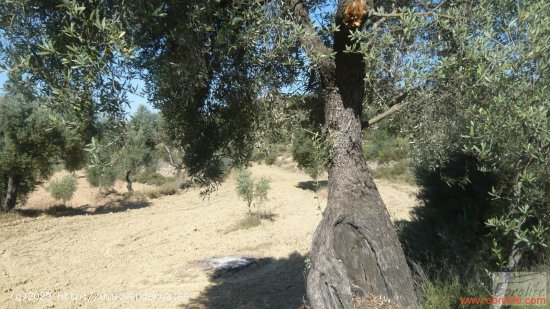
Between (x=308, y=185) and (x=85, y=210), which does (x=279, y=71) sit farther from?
(x=308, y=185)

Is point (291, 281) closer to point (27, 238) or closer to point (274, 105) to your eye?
point (274, 105)

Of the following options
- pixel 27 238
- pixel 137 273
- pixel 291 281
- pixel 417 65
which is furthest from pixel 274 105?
pixel 27 238

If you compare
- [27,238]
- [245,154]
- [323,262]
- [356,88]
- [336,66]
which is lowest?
[27,238]

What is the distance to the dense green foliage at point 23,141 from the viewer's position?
1434 centimetres

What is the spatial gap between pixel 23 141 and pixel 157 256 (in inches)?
325

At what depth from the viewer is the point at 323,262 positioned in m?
3.26

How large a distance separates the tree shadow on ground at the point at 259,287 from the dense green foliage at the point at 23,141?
9.34 m

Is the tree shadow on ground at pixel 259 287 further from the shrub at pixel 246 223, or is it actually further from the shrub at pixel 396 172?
the shrub at pixel 396 172

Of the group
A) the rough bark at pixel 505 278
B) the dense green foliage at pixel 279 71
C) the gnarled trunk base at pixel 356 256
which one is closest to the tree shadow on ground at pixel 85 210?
the dense green foliage at pixel 279 71

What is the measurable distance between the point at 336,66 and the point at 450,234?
4.81 metres

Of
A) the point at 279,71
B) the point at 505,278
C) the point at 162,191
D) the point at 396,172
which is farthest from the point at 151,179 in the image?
the point at 505,278

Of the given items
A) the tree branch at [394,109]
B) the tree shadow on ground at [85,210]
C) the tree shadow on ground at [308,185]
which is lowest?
the tree shadow on ground at [308,185]

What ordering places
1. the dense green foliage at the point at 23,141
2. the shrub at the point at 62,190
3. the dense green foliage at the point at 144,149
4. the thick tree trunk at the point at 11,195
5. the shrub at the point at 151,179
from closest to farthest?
the dense green foliage at the point at 23,141
the thick tree trunk at the point at 11,195
the shrub at the point at 62,190
the dense green foliage at the point at 144,149
the shrub at the point at 151,179

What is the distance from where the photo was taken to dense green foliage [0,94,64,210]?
14.3 metres
